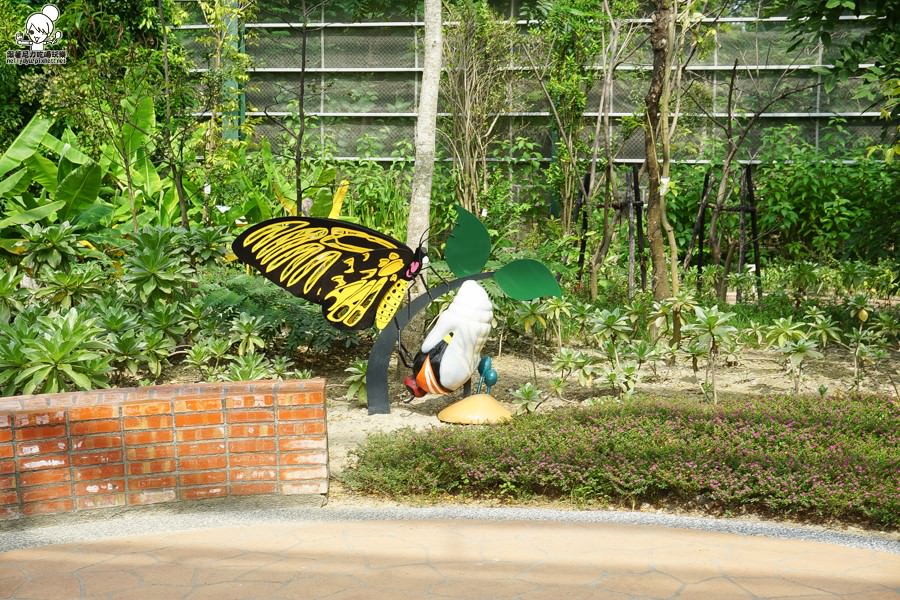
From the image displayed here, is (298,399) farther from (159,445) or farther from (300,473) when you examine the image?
(159,445)

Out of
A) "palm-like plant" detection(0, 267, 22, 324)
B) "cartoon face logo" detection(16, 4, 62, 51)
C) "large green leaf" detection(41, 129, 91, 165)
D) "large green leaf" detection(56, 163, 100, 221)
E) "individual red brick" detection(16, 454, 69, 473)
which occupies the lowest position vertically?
"individual red brick" detection(16, 454, 69, 473)

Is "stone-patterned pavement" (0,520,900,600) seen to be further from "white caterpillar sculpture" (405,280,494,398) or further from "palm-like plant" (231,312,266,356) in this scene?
"palm-like plant" (231,312,266,356)

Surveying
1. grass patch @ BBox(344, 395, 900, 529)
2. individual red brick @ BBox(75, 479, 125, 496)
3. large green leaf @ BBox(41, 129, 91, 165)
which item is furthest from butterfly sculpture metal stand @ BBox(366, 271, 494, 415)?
large green leaf @ BBox(41, 129, 91, 165)

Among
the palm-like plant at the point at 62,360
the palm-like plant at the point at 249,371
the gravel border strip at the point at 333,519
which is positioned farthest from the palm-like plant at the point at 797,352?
the palm-like plant at the point at 62,360

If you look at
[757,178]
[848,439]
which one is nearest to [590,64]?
[757,178]

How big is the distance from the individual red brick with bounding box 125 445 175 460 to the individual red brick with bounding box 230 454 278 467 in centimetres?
29

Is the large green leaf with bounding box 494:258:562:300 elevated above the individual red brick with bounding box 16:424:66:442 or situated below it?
above

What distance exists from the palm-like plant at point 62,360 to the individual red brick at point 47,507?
1.04m

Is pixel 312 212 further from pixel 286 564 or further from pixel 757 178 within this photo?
pixel 286 564

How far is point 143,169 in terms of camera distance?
11.3m

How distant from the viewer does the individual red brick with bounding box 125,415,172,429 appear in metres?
4.53

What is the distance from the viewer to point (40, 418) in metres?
4.42

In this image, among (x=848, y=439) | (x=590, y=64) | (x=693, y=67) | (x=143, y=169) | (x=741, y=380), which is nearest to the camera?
(x=848, y=439)

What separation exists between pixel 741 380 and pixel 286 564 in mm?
4309
